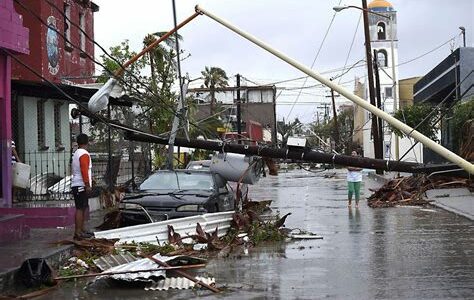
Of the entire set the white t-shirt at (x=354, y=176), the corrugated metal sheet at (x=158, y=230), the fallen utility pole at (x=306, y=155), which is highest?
the fallen utility pole at (x=306, y=155)

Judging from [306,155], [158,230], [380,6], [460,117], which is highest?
[380,6]

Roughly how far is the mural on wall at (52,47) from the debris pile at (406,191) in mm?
10799

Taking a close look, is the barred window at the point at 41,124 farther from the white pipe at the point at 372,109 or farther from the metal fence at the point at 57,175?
the white pipe at the point at 372,109

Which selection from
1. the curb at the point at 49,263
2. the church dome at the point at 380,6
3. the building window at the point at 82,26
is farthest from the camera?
the church dome at the point at 380,6

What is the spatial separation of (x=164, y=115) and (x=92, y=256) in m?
15.4

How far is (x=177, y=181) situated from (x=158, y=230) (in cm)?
279

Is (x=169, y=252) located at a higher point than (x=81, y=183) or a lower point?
lower

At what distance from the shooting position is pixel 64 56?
2123 cm

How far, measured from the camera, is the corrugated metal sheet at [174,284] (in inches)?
313

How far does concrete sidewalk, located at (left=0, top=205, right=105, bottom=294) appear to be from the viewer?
7902 millimetres

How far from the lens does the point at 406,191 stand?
2097 centimetres

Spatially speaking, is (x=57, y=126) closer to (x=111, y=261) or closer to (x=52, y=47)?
(x=52, y=47)

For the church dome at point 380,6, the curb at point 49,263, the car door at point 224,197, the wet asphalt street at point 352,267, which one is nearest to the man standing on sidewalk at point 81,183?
→ the curb at point 49,263

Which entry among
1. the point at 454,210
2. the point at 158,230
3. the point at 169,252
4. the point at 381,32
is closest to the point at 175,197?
the point at 158,230
